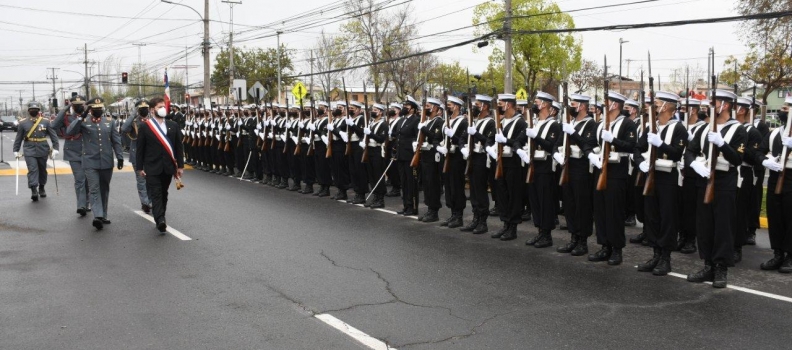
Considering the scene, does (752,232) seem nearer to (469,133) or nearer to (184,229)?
(469,133)

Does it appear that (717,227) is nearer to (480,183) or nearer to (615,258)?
(615,258)

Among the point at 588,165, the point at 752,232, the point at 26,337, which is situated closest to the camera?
the point at 26,337

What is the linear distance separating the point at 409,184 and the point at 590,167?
12.8ft

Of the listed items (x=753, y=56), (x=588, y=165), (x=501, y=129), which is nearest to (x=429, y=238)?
(x=501, y=129)

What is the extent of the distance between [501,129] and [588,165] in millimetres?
1382

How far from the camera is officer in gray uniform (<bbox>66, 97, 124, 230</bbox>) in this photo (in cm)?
1065

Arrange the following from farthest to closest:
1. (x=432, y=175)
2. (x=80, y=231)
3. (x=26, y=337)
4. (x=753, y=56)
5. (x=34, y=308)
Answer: (x=753, y=56) → (x=432, y=175) → (x=80, y=231) → (x=34, y=308) → (x=26, y=337)

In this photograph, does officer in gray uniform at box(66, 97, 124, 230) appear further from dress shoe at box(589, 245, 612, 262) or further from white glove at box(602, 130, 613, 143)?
white glove at box(602, 130, 613, 143)

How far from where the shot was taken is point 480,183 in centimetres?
1020

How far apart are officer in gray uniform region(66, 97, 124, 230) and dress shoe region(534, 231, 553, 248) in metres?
6.07

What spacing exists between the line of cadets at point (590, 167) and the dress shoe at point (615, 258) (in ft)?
0.05

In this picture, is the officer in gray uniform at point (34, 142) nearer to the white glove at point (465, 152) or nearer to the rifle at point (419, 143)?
the rifle at point (419, 143)

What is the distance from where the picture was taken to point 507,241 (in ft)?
31.2

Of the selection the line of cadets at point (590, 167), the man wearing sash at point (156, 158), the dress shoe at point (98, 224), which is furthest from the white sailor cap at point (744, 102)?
the dress shoe at point (98, 224)
